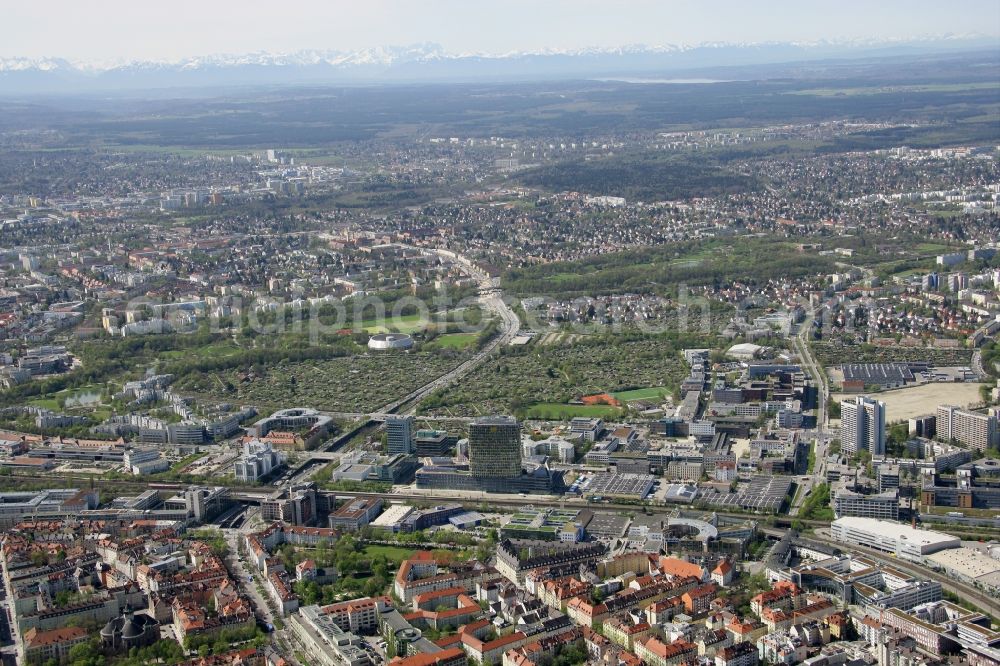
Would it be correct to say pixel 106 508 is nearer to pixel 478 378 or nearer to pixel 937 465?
pixel 478 378

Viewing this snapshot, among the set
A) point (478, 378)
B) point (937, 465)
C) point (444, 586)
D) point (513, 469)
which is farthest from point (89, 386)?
point (937, 465)

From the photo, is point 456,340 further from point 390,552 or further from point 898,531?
point 898,531

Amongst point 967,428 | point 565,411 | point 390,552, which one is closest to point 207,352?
point 565,411

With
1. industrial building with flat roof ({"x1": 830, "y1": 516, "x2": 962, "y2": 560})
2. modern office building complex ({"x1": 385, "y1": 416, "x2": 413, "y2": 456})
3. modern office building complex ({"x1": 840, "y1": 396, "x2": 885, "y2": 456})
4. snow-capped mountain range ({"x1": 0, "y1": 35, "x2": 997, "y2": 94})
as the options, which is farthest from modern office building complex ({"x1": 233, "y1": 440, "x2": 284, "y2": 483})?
snow-capped mountain range ({"x1": 0, "y1": 35, "x2": 997, "y2": 94})

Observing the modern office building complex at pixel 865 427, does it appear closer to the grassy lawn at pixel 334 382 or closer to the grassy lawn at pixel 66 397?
the grassy lawn at pixel 334 382

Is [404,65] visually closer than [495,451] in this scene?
No
